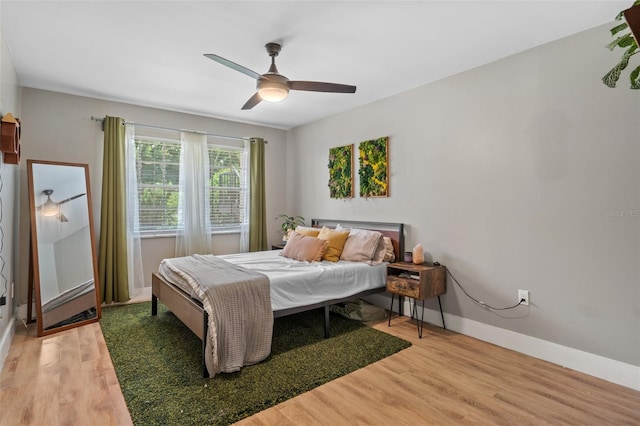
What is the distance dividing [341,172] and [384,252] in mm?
1360

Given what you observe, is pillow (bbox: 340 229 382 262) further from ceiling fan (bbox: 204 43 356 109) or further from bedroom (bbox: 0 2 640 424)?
ceiling fan (bbox: 204 43 356 109)

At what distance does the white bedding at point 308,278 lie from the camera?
2840 millimetres

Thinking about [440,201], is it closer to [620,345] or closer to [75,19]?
[620,345]

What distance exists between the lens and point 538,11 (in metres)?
2.23

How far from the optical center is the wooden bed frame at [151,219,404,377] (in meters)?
2.46

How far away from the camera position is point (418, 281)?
10.1 ft

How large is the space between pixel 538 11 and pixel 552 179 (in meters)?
1.22

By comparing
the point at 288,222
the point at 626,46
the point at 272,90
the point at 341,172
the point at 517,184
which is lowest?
the point at 288,222

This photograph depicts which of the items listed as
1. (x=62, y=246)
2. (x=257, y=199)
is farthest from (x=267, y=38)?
(x=62, y=246)

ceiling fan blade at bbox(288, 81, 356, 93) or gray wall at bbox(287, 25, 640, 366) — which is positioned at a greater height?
ceiling fan blade at bbox(288, 81, 356, 93)

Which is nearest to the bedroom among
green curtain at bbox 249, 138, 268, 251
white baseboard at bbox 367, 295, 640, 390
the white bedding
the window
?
white baseboard at bbox 367, 295, 640, 390

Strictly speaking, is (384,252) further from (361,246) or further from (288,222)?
(288,222)

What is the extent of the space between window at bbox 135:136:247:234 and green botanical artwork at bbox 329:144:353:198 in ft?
4.66

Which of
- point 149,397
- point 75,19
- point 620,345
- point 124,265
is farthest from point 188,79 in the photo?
point 620,345
